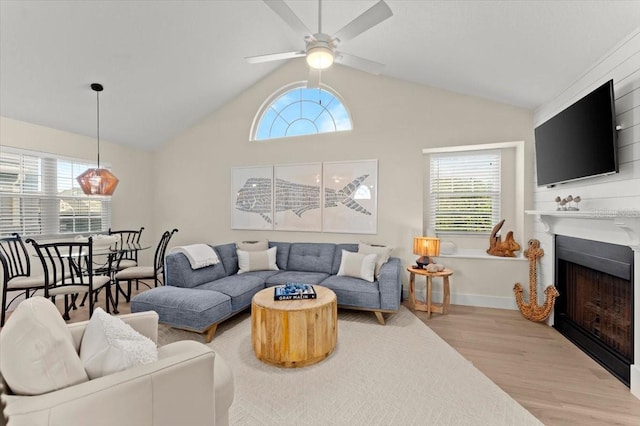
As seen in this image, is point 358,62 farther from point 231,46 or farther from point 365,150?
point 231,46

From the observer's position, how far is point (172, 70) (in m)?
3.87

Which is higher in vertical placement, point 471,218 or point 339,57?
point 339,57

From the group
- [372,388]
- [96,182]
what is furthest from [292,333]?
[96,182]

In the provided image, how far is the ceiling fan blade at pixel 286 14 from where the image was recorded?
1.97 meters

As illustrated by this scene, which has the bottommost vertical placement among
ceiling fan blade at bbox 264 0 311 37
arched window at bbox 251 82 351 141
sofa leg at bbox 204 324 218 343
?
sofa leg at bbox 204 324 218 343

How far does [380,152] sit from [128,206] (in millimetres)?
4423

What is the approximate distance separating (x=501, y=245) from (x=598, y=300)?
1.27 m

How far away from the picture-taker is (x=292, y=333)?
8.07 feet

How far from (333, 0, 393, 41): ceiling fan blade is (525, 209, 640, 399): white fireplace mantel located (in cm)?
208

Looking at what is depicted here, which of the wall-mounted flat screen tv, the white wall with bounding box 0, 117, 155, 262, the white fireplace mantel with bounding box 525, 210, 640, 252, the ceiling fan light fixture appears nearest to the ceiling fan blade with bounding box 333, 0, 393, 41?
the ceiling fan light fixture

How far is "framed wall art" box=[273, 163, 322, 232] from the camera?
4613 millimetres

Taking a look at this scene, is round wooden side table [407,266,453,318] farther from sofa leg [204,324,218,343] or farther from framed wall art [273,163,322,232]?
sofa leg [204,324,218,343]

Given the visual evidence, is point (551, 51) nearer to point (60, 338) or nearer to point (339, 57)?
point (339, 57)

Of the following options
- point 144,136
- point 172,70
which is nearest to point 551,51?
point 172,70
